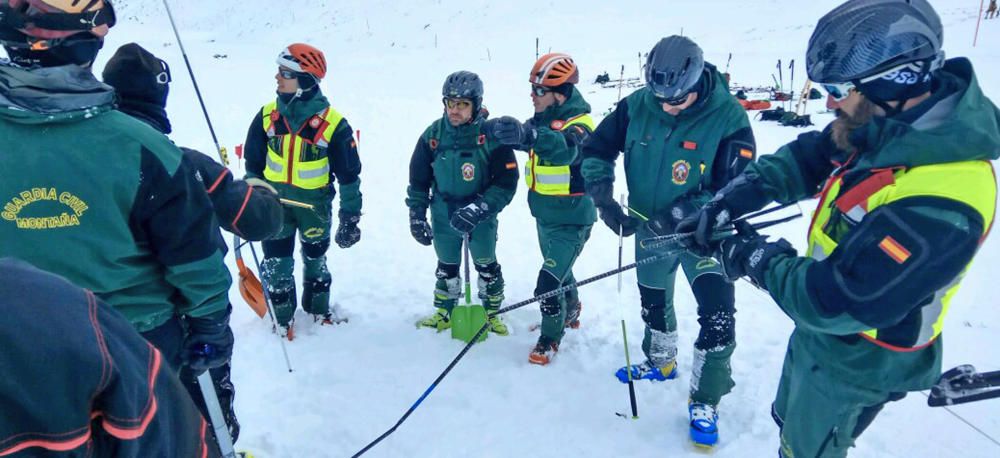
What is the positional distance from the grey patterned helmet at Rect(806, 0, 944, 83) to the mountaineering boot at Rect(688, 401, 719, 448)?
213 centimetres

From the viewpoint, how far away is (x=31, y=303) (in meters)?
0.90

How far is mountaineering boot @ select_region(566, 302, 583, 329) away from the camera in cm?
479

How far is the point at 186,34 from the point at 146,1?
8690 millimetres

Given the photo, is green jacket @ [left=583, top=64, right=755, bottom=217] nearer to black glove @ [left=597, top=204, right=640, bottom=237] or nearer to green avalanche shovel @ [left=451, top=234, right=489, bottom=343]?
black glove @ [left=597, top=204, right=640, bottom=237]

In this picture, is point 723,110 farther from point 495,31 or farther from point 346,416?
point 495,31

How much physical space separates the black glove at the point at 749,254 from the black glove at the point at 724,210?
0.10 meters

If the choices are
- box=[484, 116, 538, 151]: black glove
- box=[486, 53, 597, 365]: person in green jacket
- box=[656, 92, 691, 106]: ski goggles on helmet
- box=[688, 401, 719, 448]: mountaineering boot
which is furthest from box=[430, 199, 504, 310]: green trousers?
box=[688, 401, 719, 448]: mountaineering boot

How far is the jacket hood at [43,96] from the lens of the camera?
1803 millimetres

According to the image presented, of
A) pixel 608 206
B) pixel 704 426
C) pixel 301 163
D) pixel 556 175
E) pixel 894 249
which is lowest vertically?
pixel 704 426

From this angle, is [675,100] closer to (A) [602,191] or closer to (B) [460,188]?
(A) [602,191]

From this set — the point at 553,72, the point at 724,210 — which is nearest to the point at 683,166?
the point at 724,210

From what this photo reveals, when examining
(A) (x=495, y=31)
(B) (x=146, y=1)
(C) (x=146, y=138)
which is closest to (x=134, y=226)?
(C) (x=146, y=138)

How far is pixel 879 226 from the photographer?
183 cm

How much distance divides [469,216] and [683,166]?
1567 millimetres
